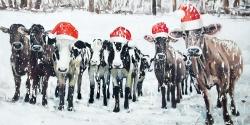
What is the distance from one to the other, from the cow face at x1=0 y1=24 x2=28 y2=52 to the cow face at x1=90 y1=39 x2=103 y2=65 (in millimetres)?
436

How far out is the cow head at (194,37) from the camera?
332cm

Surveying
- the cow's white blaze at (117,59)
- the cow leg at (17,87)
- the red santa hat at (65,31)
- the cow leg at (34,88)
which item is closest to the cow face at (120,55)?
the cow's white blaze at (117,59)

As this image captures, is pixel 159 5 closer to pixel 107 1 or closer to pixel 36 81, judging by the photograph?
pixel 107 1

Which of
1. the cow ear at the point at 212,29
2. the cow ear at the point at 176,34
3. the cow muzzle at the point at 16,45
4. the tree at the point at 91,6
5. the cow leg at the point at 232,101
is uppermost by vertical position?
the tree at the point at 91,6

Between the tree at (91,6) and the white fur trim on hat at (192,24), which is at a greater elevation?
the tree at (91,6)

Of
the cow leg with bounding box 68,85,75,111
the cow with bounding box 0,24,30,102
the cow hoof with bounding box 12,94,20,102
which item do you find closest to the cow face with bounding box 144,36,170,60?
the cow leg with bounding box 68,85,75,111

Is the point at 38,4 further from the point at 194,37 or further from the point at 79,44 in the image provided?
the point at 194,37

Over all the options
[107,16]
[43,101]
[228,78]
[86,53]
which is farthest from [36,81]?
[228,78]

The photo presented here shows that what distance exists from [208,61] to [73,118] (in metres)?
0.92

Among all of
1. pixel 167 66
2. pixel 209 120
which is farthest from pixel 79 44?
pixel 209 120

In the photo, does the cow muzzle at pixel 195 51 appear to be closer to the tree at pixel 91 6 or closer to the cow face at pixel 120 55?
the cow face at pixel 120 55

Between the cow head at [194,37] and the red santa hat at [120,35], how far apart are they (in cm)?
29

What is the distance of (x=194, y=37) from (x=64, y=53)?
0.82m

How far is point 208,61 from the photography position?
3.34 meters
